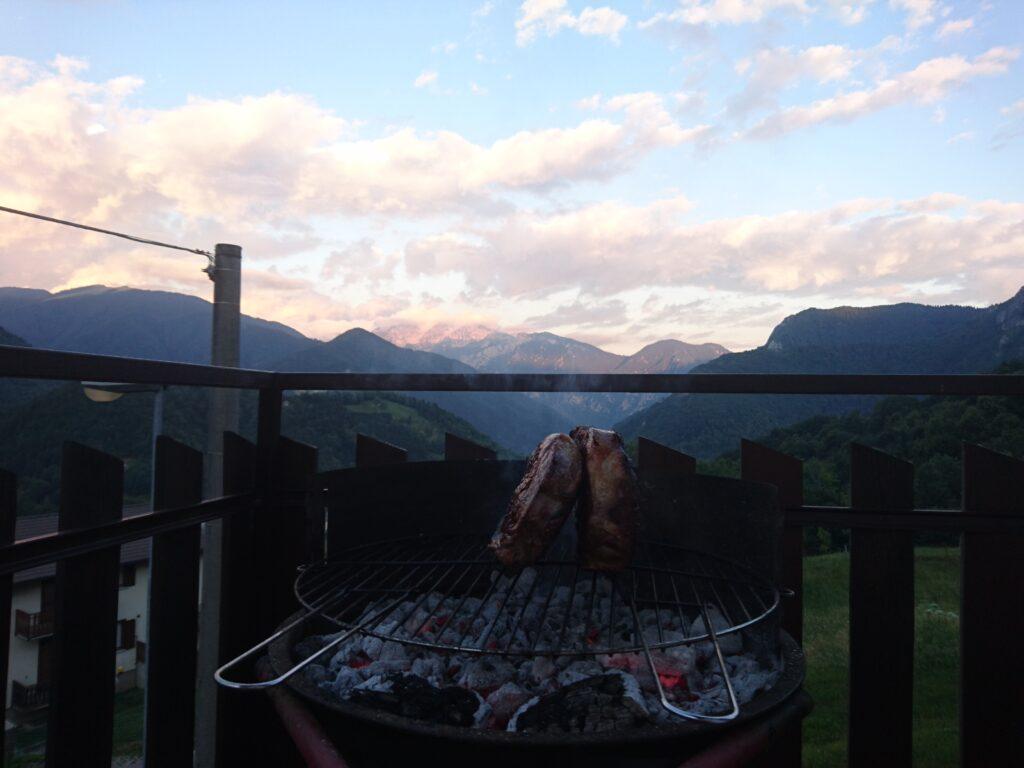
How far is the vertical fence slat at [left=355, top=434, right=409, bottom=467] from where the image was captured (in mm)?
2867

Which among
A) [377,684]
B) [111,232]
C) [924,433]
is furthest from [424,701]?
[924,433]

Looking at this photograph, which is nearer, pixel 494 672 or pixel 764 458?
pixel 494 672

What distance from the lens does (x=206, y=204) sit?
2155 cm

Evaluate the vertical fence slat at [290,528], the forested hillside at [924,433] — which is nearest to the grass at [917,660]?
the forested hillside at [924,433]

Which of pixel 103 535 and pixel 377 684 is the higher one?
pixel 103 535

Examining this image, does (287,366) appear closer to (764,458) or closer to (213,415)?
(213,415)

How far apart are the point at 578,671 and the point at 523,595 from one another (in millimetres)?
601

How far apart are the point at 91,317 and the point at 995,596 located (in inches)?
2612

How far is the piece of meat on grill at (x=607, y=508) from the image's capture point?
196cm

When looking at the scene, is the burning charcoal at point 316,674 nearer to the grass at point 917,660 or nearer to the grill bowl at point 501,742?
the grill bowl at point 501,742

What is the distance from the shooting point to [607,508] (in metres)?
1.97

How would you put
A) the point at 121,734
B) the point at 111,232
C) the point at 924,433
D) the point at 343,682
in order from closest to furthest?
the point at 343,682
the point at 111,232
the point at 924,433
the point at 121,734

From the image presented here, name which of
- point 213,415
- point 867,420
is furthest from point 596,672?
point 867,420

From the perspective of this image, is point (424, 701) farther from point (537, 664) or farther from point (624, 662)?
point (624, 662)
